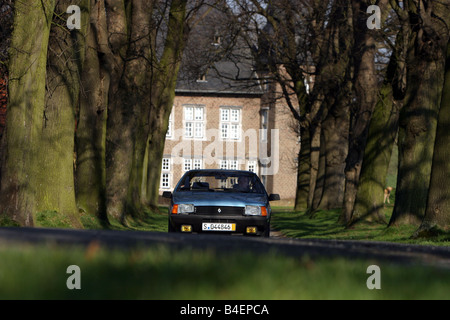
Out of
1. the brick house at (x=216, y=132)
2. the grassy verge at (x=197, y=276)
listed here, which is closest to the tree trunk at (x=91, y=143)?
the grassy verge at (x=197, y=276)

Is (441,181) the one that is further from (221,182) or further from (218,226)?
(218,226)

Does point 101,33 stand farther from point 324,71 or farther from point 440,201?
point 324,71

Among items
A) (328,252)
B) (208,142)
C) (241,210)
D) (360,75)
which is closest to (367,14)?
(360,75)

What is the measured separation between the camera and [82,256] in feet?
21.8

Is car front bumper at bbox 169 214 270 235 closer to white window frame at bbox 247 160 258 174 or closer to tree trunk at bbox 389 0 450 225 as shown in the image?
tree trunk at bbox 389 0 450 225

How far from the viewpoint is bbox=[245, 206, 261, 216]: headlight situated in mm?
15141

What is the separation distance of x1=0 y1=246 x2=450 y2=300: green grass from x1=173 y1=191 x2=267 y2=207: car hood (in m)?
8.02

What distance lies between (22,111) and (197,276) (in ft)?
28.4

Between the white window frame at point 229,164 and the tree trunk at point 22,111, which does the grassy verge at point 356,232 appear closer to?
the tree trunk at point 22,111

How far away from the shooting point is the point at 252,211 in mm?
15156

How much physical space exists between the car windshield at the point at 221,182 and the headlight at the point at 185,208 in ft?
3.60

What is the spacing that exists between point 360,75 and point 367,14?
1.98 m

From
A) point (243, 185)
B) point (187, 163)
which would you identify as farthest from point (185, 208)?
point (187, 163)
